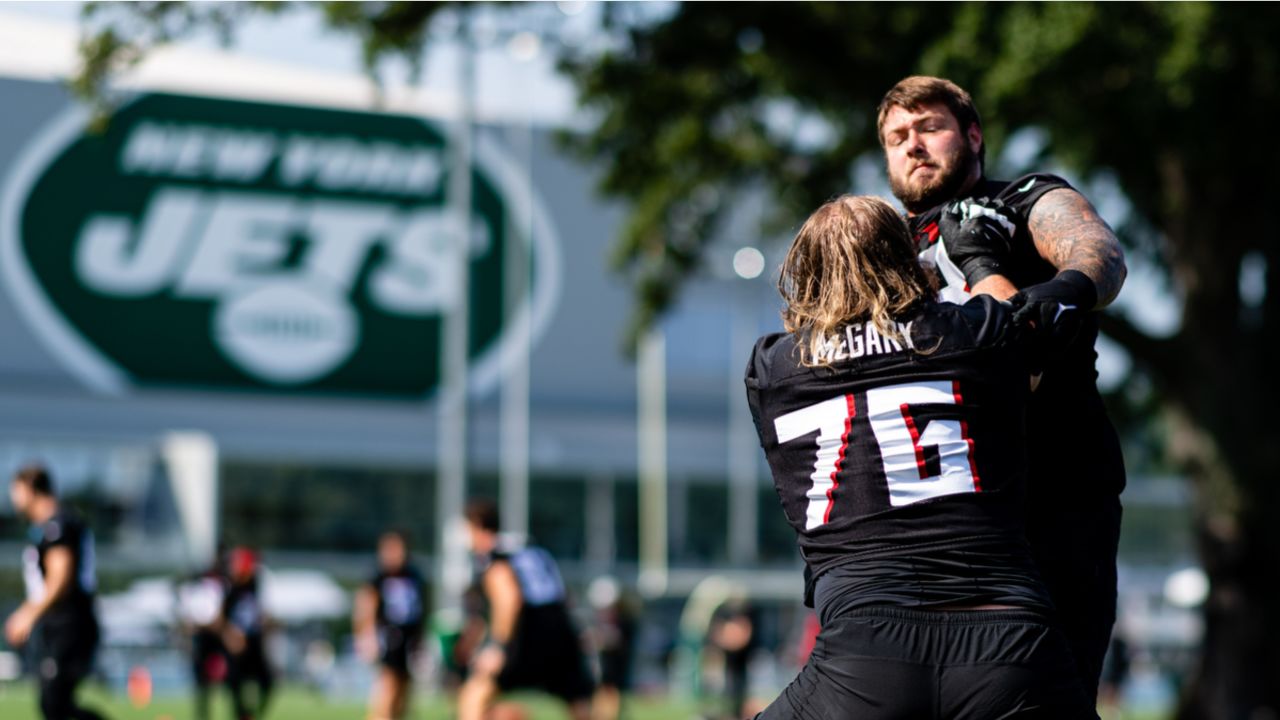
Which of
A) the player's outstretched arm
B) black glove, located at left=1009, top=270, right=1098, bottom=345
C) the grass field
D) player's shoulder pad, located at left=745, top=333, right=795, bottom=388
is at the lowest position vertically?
the grass field

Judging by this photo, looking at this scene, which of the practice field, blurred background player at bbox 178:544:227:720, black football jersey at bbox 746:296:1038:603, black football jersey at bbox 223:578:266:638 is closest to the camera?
black football jersey at bbox 746:296:1038:603

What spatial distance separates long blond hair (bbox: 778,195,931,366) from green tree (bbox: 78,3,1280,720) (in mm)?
9823

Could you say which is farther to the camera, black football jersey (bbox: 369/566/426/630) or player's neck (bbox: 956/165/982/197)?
black football jersey (bbox: 369/566/426/630)

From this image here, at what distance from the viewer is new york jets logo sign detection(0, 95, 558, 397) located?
1848 inches

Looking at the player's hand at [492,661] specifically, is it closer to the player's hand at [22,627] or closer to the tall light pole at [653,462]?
the player's hand at [22,627]

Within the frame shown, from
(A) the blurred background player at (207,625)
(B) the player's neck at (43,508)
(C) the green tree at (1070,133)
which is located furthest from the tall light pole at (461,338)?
(B) the player's neck at (43,508)

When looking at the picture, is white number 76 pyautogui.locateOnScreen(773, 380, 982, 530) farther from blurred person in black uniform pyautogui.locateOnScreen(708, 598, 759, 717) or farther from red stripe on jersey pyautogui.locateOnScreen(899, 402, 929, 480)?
blurred person in black uniform pyautogui.locateOnScreen(708, 598, 759, 717)

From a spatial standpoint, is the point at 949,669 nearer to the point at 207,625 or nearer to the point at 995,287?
the point at 995,287

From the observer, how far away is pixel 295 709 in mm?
24359

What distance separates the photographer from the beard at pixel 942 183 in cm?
415

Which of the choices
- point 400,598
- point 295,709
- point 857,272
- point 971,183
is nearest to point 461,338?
point 295,709

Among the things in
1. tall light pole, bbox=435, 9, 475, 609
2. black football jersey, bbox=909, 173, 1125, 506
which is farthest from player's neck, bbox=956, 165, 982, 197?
Result: tall light pole, bbox=435, 9, 475, 609

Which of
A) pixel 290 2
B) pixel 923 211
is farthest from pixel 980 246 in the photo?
pixel 290 2

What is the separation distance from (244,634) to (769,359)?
1459 cm
